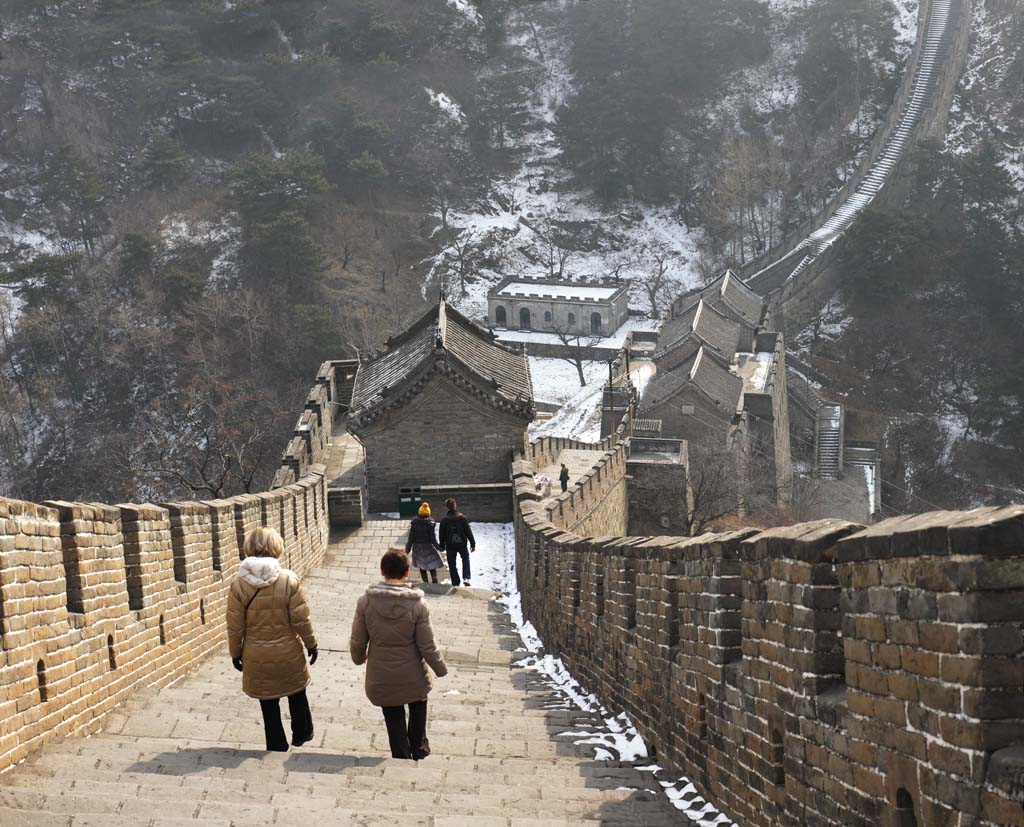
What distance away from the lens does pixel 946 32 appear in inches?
3103

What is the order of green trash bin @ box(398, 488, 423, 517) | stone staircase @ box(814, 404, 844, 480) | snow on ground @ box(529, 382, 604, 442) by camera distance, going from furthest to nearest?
stone staircase @ box(814, 404, 844, 480) → snow on ground @ box(529, 382, 604, 442) → green trash bin @ box(398, 488, 423, 517)

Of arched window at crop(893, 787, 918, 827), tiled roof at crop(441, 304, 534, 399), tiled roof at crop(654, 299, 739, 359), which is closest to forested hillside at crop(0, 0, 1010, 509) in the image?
tiled roof at crop(654, 299, 739, 359)

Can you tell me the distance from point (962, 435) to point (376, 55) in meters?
42.0

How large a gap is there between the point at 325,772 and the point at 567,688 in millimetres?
4716

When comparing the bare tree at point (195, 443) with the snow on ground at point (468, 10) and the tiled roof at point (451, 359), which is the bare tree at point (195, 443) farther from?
the snow on ground at point (468, 10)

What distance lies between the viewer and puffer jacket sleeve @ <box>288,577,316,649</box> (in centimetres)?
723

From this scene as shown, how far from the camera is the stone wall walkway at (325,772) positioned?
568 cm

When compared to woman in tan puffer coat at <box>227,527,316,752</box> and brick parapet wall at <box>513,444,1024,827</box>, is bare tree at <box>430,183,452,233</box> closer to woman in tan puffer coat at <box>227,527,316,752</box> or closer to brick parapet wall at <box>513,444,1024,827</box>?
brick parapet wall at <box>513,444,1024,827</box>

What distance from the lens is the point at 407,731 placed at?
25.1 feet

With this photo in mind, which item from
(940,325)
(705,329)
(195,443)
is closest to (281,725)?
(705,329)

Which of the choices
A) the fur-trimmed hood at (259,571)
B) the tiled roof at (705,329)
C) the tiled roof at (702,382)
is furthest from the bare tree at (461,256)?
the fur-trimmed hood at (259,571)

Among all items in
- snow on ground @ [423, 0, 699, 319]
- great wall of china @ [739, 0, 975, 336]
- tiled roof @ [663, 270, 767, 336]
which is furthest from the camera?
snow on ground @ [423, 0, 699, 319]

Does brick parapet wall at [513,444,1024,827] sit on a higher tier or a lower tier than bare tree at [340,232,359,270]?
lower

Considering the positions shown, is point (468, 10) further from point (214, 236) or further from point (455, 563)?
point (455, 563)
